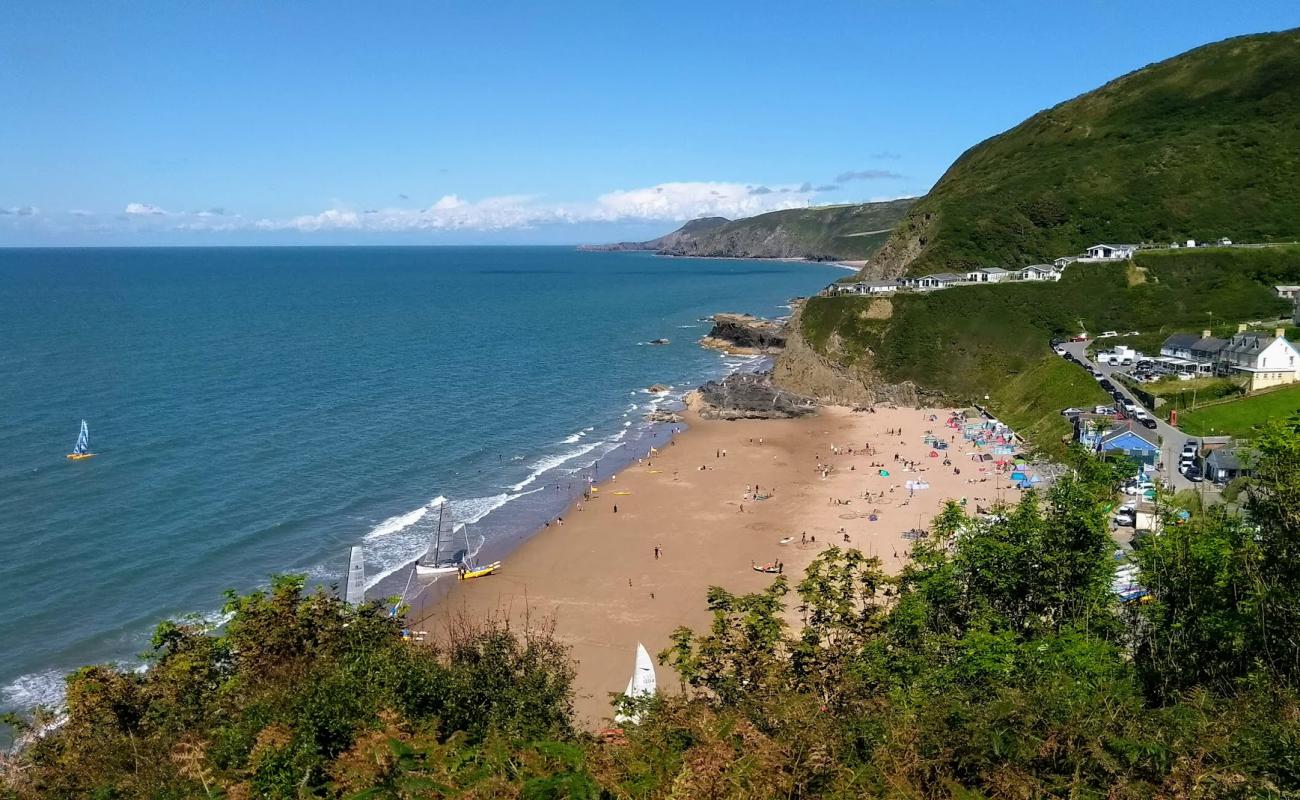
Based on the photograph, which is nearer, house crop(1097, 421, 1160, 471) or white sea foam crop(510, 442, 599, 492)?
house crop(1097, 421, 1160, 471)

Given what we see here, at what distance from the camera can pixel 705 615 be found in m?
34.6

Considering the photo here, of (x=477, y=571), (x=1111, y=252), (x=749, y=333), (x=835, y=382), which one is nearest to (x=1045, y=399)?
(x=835, y=382)

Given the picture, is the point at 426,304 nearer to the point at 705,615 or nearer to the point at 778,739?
the point at 705,615

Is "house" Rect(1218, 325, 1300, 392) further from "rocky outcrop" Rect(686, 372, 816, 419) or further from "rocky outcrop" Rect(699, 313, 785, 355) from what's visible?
"rocky outcrop" Rect(699, 313, 785, 355)

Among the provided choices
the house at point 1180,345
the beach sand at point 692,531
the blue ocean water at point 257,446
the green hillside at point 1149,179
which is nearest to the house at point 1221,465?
the beach sand at point 692,531

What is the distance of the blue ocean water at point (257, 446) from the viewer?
3638cm

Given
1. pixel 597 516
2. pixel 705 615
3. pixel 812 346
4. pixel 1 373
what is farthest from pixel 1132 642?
pixel 1 373

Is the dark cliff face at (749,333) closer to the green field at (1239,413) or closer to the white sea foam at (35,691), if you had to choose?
the green field at (1239,413)

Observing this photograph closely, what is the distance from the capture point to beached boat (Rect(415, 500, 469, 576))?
39.1 m

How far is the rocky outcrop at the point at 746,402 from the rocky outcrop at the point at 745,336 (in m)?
27.4

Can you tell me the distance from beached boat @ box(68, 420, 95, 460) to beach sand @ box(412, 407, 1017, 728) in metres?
31.6

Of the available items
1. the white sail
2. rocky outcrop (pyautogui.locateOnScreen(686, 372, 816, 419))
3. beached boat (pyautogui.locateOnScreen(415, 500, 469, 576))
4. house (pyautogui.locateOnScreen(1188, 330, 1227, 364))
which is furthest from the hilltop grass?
the white sail

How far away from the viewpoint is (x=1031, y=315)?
3051 inches

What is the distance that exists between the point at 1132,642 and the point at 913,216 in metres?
99.7
